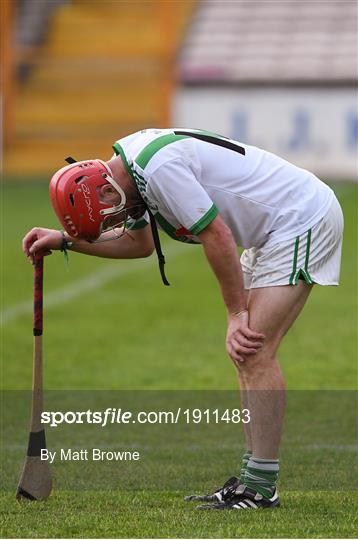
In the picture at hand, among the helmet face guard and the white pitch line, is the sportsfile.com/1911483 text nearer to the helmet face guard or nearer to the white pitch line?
the helmet face guard

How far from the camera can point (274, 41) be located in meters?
33.8

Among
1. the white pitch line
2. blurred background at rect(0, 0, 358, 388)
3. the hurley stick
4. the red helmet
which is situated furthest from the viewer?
blurred background at rect(0, 0, 358, 388)

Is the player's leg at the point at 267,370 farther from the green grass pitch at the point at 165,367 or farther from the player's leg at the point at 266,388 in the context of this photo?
the green grass pitch at the point at 165,367

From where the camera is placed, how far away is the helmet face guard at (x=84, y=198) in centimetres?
549

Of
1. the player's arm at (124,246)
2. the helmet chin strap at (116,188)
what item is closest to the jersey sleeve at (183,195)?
the helmet chin strap at (116,188)

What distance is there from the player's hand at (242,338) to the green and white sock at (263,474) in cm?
46

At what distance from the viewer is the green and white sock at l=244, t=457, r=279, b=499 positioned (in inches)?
221

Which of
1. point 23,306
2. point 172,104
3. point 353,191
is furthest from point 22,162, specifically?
point 23,306

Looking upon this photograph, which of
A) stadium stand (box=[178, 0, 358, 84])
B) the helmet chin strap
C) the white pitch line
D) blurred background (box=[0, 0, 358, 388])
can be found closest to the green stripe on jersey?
the helmet chin strap

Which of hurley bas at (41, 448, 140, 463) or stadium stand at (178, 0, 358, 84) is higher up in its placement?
hurley bas at (41, 448, 140, 463)

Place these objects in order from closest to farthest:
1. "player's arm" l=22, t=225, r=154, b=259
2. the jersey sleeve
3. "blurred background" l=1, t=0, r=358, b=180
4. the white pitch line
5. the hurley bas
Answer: the jersey sleeve, "player's arm" l=22, t=225, r=154, b=259, the hurley bas, the white pitch line, "blurred background" l=1, t=0, r=358, b=180

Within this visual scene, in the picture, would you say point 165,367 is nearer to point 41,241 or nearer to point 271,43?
point 41,241

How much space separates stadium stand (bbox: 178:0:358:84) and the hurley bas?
24248mm

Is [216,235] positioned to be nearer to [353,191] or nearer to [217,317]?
[217,317]
